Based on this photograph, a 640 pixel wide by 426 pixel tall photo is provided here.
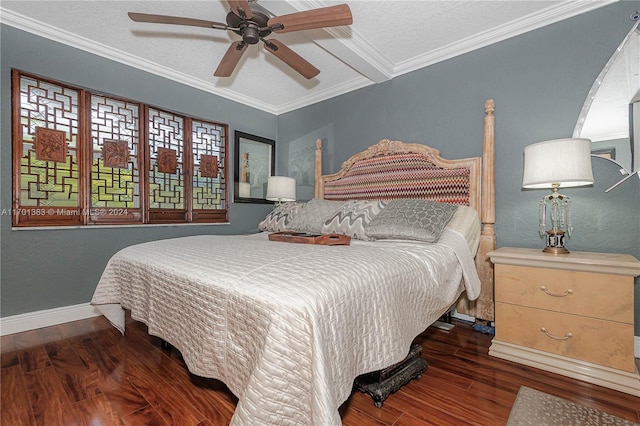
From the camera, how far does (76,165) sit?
251cm

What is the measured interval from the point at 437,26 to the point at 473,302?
Answer: 2.30 metres

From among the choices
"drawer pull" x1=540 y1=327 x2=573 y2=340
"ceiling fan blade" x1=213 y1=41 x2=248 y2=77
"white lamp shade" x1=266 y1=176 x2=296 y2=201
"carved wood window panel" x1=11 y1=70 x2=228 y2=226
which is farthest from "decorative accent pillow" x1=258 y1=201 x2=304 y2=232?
"drawer pull" x1=540 y1=327 x2=573 y2=340

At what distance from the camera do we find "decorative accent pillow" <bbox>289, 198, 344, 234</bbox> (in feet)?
8.72

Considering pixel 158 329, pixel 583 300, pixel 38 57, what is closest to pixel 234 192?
pixel 38 57

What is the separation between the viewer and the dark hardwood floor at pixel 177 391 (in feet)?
4.18

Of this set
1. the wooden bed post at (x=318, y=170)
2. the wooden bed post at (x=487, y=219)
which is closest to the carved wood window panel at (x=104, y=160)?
the wooden bed post at (x=318, y=170)

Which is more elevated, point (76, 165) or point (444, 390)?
point (76, 165)

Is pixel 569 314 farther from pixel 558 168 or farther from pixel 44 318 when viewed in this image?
pixel 44 318

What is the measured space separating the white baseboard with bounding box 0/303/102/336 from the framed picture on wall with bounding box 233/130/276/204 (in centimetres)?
191

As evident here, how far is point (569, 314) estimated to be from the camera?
1.64 meters

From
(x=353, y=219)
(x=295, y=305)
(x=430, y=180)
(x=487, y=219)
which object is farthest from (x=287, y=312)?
(x=430, y=180)

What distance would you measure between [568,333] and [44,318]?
3807 mm

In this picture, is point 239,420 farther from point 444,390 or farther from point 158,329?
point 444,390

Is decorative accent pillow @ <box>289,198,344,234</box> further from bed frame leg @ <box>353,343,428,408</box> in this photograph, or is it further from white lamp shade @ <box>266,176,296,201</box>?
bed frame leg @ <box>353,343,428,408</box>
